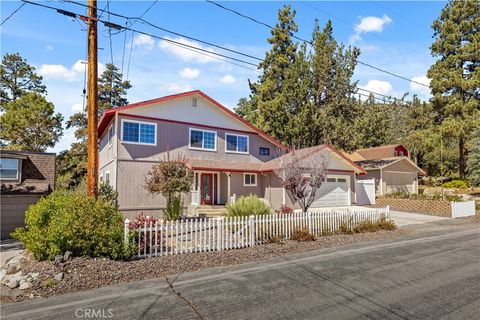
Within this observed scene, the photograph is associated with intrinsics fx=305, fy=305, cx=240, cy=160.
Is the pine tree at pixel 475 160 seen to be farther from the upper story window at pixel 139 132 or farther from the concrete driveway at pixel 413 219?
the upper story window at pixel 139 132

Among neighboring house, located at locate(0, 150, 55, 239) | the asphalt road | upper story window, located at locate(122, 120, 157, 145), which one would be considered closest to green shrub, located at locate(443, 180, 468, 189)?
the asphalt road

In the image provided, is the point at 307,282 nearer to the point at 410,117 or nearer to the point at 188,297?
the point at 188,297

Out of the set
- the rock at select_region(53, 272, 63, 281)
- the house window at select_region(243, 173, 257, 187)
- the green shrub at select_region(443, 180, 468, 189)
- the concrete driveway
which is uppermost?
the house window at select_region(243, 173, 257, 187)

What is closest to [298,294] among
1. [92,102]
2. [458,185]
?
[92,102]

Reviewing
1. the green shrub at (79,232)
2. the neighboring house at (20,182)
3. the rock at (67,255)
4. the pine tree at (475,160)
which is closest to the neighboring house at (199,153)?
the neighboring house at (20,182)

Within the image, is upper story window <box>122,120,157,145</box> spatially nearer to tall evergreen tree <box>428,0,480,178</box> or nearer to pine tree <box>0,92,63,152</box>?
pine tree <box>0,92,63,152</box>

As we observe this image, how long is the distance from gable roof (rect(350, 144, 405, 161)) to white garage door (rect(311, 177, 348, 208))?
46.4ft

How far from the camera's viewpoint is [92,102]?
30.1 feet

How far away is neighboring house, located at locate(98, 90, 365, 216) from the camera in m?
17.3

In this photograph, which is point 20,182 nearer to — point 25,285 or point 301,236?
point 25,285

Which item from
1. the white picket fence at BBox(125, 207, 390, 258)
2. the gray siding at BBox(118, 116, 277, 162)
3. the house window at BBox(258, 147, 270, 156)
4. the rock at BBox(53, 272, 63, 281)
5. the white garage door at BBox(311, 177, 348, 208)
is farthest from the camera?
the house window at BBox(258, 147, 270, 156)

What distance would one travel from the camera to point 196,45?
1189 centimetres

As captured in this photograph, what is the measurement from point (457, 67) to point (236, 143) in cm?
3004

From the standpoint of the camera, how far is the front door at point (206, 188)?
20672 millimetres
